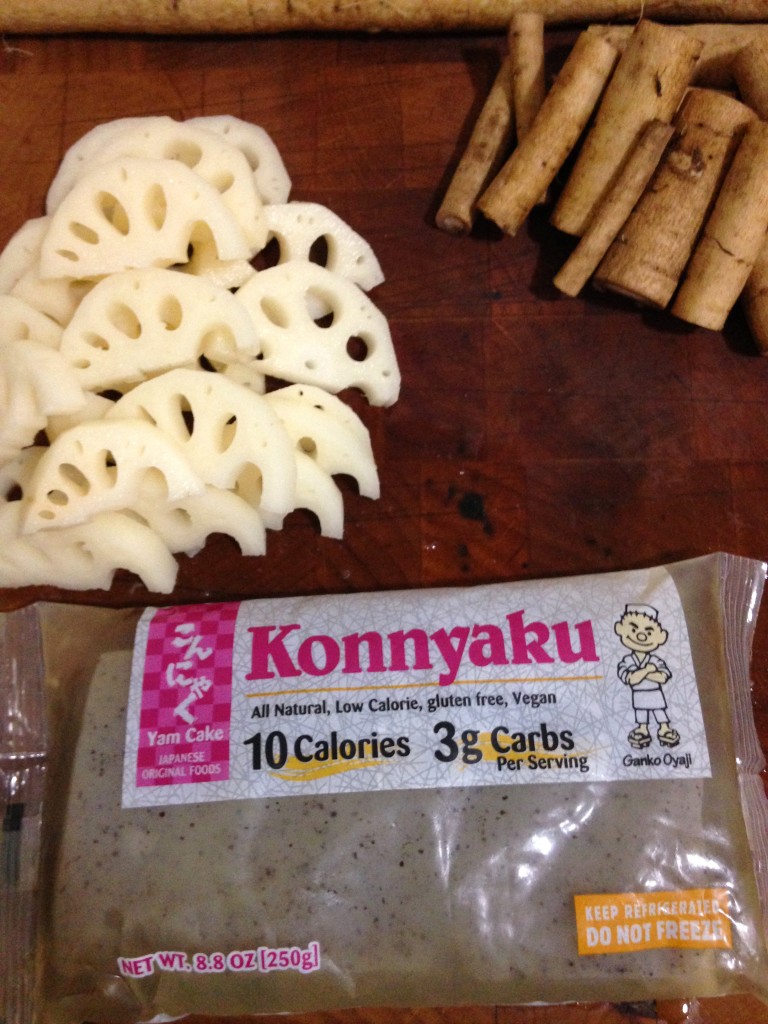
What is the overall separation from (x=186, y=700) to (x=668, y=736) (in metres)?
0.71

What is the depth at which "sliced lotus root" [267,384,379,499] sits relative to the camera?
1.40m

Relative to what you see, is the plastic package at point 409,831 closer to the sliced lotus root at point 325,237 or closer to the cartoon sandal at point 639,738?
the cartoon sandal at point 639,738

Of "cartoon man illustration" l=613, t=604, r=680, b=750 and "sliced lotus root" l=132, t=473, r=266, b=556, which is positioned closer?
"cartoon man illustration" l=613, t=604, r=680, b=750

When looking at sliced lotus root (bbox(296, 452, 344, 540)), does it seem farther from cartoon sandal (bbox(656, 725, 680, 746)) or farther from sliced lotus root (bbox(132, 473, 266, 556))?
cartoon sandal (bbox(656, 725, 680, 746))

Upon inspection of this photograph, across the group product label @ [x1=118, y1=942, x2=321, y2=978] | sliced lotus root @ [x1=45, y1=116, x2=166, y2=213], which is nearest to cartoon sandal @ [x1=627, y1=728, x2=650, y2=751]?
product label @ [x1=118, y1=942, x2=321, y2=978]

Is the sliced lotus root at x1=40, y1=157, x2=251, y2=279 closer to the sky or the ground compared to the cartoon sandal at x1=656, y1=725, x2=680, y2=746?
closer to the sky

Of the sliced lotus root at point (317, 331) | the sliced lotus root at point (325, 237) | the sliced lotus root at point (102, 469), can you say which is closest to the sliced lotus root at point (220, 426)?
the sliced lotus root at point (102, 469)

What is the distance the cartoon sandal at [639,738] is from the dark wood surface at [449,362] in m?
0.35

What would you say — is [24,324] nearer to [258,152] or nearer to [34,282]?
[34,282]

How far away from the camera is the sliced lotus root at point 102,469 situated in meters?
1.28

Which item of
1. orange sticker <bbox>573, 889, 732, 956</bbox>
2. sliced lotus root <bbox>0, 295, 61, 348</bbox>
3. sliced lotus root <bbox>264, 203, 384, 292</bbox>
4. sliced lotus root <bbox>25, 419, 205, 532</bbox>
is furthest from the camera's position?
sliced lotus root <bbox>264, 203, 384, 292</bbox>

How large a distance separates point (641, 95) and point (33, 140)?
1210mm

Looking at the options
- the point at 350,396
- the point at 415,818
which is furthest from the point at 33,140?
the point at 415,818

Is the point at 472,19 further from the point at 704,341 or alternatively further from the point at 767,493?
the point at 767,493
